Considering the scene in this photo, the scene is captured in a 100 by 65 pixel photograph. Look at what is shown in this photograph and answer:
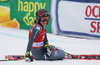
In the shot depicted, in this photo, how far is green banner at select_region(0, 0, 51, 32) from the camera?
997 centimetres

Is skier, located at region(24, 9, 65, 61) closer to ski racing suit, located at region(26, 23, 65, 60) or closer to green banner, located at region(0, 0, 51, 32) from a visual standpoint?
ski racing suit, located at region(26, 23, 65, 60)

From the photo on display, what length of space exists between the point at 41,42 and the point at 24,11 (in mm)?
5339

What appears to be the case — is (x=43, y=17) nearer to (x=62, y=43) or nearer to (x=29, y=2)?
(x=62, y=43)

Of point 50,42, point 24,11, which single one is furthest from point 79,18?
point 24,11

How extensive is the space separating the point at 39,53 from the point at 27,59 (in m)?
0.53

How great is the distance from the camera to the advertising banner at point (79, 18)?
8.50 metres

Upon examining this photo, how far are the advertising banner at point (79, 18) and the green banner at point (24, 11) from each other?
947 mm

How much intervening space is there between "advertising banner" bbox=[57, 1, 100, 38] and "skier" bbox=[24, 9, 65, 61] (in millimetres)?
3530

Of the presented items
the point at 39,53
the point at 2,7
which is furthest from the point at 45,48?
the point at 2,7

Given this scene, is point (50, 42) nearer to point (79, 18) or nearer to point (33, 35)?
point (79, 18)

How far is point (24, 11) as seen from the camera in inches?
Answer: 404

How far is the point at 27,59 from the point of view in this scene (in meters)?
4.64

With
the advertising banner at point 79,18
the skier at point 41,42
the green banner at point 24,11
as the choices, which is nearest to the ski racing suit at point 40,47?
the skier at point 41,42

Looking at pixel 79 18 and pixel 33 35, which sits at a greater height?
pixel 79 18
